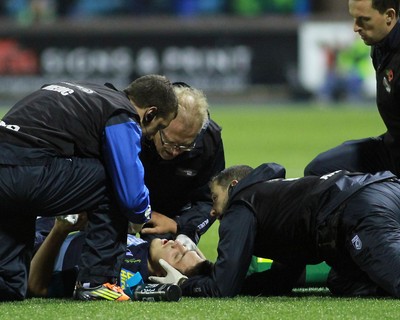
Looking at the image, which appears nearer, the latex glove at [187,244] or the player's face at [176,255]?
the player's face at [176,255]

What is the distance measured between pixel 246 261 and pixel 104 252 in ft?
2.45

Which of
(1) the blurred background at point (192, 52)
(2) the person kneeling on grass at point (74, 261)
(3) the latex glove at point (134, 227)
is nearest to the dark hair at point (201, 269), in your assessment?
(2) the person kneeling on grass at point (74, 261)

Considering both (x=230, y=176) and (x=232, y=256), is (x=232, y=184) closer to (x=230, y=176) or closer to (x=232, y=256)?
(x=230, y=176)

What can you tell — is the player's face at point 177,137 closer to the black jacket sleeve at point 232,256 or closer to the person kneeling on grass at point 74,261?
the person kneeling on grass at point 74,261

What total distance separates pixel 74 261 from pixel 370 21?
2.37m

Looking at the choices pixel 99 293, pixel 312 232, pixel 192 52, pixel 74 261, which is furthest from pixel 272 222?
pixel 192 52

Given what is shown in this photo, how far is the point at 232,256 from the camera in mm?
5902

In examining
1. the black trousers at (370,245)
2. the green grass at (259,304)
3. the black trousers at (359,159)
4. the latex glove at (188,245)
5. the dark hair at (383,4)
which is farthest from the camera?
the black trousers at (359,159)

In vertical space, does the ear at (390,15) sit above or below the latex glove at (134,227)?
above

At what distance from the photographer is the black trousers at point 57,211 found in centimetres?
584

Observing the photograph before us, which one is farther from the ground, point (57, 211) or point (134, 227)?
point (57, 211)

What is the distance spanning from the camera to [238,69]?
2697 cm

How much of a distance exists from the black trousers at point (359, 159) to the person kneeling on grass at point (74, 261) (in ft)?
4.89

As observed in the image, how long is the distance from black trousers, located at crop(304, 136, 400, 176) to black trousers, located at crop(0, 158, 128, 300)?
2000 mm
